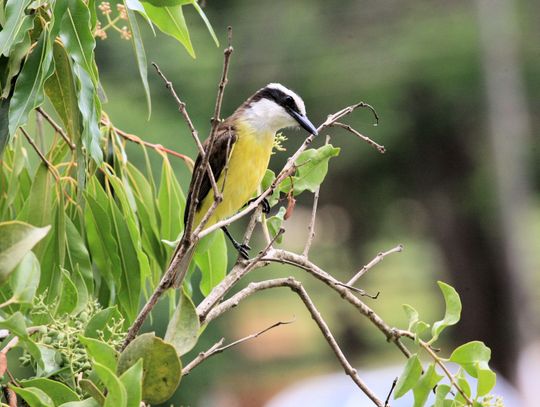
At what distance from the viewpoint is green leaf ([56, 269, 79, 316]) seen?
55.6 inches

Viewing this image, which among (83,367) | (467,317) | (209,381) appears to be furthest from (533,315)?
(83,367)

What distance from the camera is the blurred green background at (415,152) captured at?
9.14m

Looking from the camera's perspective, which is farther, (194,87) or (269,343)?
(269,343)

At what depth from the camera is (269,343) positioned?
11188mm

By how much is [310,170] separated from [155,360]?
65cm

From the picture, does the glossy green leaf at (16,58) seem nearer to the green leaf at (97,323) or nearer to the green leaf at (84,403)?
the green leaf at (97,323)

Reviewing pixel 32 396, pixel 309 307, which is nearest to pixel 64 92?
pixel 309 307

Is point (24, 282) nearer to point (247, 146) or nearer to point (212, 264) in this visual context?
point (212, 264)

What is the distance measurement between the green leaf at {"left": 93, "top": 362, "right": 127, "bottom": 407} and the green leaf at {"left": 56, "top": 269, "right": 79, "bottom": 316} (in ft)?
1.11

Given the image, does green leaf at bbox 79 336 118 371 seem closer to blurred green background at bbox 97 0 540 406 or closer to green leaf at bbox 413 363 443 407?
green leaf at bbox 413 363 443 407

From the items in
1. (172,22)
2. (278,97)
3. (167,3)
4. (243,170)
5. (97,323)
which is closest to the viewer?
(97,323)

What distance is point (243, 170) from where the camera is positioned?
2.56 m

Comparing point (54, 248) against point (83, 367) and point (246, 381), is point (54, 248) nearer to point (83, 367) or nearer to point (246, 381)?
point (83, 367)

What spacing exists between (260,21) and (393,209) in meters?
2.52
